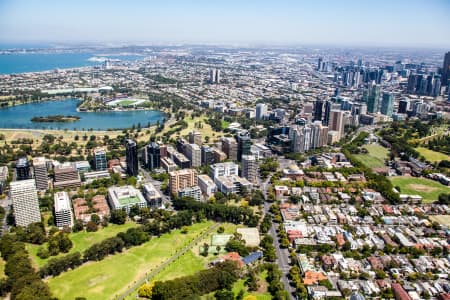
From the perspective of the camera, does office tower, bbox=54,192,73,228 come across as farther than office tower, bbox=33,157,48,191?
No

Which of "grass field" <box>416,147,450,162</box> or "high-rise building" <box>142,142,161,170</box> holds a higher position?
"high-rise building" <box>142,142,161,170</box>

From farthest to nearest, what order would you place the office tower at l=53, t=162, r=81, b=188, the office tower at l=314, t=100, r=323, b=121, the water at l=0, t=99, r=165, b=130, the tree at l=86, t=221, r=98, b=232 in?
the water at l=0, t=99, r=165, b=130, the office tower at l=314, t=100, r=323, b=121, the office tower at l=53, t=162, r=81, b=188, the tree at l=86, t=221, r=98, b=232

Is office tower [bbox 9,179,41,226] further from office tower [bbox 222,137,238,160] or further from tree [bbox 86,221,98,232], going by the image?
office tower [bbox 222,137,238,160]

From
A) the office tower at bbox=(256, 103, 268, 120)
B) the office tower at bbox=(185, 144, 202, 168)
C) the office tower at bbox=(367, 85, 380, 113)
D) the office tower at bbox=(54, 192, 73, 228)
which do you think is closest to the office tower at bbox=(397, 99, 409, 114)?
the office tower at bbox=(367, 85, 380, 113)

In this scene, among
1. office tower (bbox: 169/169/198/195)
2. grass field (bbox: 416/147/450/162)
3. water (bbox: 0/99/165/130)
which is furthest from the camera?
water (bbox: 0/99/165/130)

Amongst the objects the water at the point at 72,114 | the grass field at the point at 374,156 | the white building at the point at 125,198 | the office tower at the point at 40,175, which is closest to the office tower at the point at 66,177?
the office tower at the point at 40,175

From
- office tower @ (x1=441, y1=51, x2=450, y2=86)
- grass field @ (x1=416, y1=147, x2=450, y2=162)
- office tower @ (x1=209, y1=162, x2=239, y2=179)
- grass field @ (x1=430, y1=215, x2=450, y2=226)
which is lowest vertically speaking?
grass field @ (x1=430, y1=215, x2=450, y2=226)
